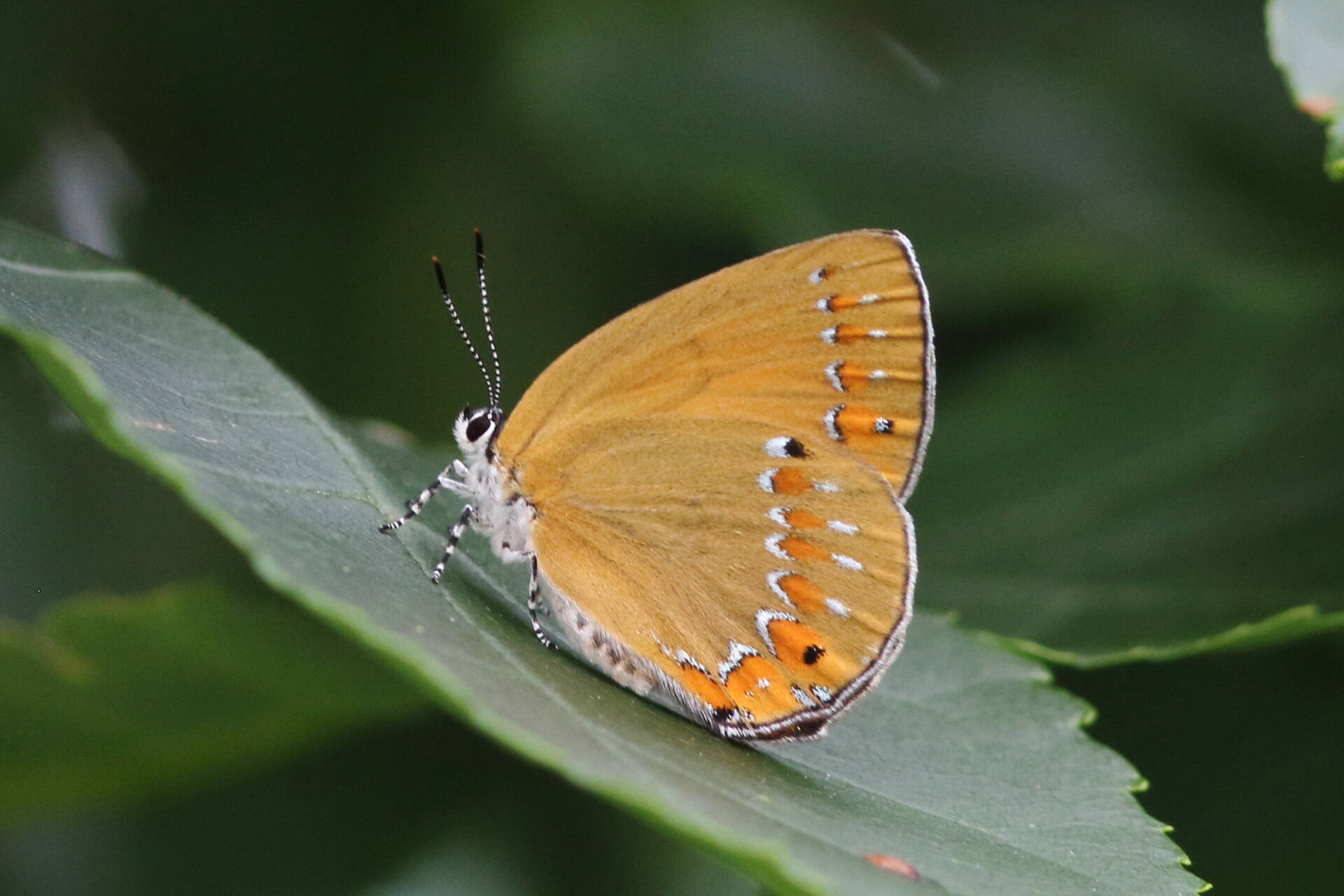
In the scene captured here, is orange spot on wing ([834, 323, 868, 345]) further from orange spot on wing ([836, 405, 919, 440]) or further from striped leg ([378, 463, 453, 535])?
striped leg ([378, 463, 453, 535])

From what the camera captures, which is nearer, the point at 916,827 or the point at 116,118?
the point at 916,827

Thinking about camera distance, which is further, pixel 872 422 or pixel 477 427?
pixel 477 427

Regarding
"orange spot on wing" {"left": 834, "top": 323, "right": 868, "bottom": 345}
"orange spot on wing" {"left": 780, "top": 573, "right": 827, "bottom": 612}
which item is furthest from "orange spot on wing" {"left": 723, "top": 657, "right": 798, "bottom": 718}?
"orange spot on wing" {"left": 834, "top": 323, "right": 868, "bottom": 345}

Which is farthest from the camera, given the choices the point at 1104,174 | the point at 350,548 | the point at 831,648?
the point at 1104,174

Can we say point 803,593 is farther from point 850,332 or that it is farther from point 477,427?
point 477,427

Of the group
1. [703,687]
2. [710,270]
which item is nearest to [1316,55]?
[703,687]

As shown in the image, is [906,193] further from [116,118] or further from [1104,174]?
[116,118]

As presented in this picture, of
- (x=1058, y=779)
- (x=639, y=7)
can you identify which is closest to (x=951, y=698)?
(x=1058, y=779)
